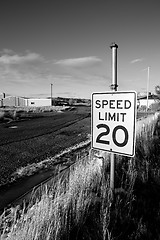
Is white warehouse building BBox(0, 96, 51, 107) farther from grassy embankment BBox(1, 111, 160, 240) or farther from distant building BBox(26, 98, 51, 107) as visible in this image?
grassy embankment BBox(1, 111, 160, 240)

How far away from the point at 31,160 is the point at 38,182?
1.74 metres

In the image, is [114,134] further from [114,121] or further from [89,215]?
[89,215]

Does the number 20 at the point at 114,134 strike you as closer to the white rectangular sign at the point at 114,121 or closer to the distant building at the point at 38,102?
the white rectangular sign at the point at 114,121

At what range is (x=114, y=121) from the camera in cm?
223

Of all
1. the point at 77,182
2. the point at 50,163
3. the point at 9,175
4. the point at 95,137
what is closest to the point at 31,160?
the point at 50,163

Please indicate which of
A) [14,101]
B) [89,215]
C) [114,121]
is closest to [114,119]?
[114,121]

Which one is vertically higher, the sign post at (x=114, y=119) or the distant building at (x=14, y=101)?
the distant building at (x=14, y=101)

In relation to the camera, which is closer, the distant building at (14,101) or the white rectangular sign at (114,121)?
the white rectangular sign at (114,121)

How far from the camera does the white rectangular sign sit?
6.88ft

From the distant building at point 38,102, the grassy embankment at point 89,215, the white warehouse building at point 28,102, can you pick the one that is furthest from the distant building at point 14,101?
Result: the grassy embankment at point 89,215

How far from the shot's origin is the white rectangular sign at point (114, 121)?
82.5 inches

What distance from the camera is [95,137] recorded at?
8.14ft

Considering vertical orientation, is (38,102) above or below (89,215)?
above

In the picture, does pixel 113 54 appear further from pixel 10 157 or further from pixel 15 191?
pixel 10 157
